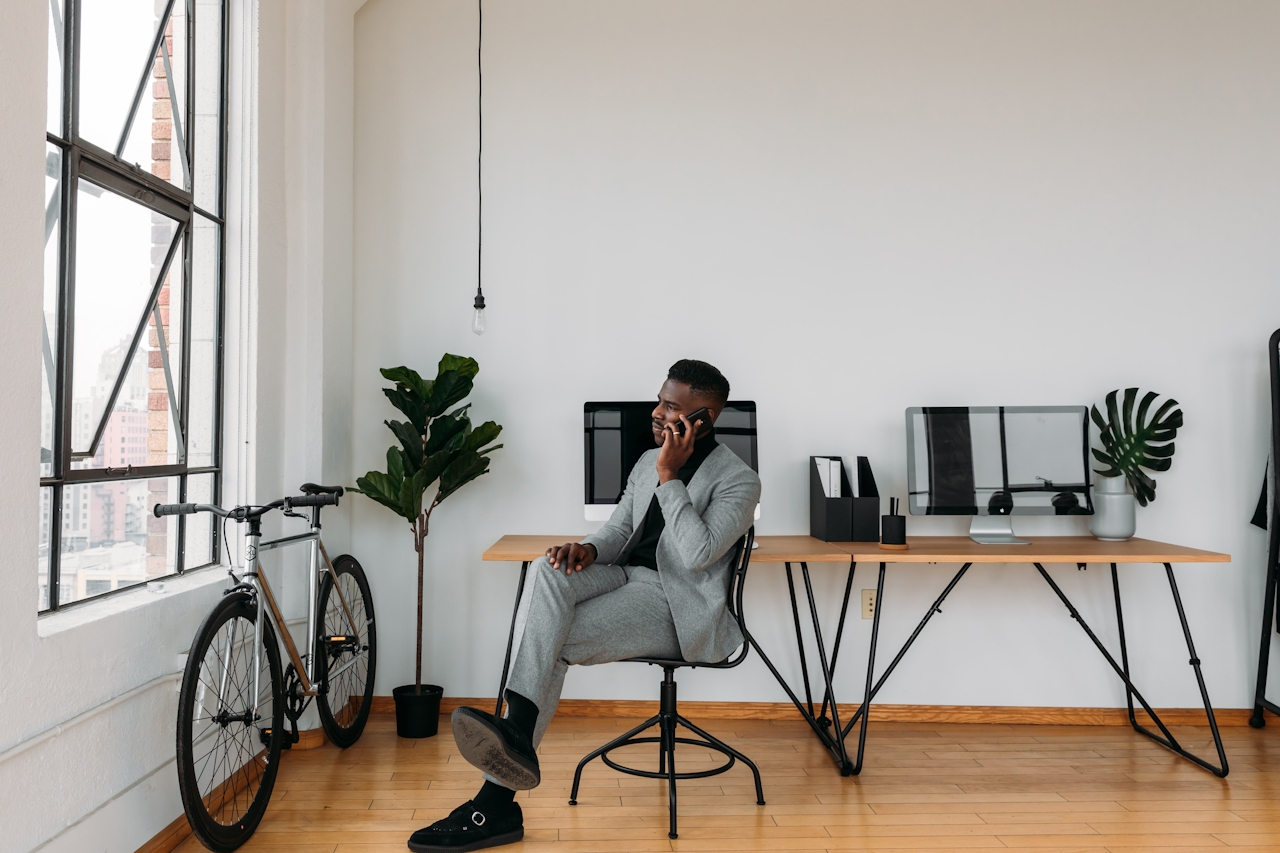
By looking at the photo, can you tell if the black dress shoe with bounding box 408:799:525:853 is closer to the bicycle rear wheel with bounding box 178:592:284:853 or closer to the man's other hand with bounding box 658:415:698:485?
the bicycle rear wheel with bounding box 178:592:284:853

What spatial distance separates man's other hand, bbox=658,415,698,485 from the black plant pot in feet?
4.44

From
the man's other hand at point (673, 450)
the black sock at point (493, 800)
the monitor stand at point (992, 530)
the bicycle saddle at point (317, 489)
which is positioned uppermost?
the man's other hand at point (673, 450)

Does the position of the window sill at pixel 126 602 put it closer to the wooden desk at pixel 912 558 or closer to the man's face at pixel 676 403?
the wooden desk at pixel 912 558

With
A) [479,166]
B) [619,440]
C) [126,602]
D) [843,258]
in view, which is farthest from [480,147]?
[126,602]

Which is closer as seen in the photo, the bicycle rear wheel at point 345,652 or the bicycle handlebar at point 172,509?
the bicycle handlebar at point 172,509

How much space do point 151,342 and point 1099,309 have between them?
10.8 ft

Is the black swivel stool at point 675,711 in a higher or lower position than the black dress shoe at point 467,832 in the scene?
higher

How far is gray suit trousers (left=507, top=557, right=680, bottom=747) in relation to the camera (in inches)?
88.4

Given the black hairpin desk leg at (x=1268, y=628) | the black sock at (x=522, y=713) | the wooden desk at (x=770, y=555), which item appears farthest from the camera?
the black hairpin desk leg at (x=1268, y=628)

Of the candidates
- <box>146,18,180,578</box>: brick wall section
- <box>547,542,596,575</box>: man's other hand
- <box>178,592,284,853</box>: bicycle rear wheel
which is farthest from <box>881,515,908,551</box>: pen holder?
<box>146,18,180,578</box>: brick wall section

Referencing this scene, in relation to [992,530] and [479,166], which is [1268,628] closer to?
[992,530]

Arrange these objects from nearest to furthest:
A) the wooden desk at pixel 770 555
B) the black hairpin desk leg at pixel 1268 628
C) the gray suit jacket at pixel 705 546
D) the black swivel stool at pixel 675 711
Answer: the gray suit jacket at pixel 705 546 < the black swivel stool at pixel 675 711 < the wooden desk at pixel 770 555 < the black hairpin desk leg at pixel 1268 628

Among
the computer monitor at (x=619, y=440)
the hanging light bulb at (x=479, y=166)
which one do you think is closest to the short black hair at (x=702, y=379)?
the computer monitor at (x=619, y=440)

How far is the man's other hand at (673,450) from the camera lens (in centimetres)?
239
